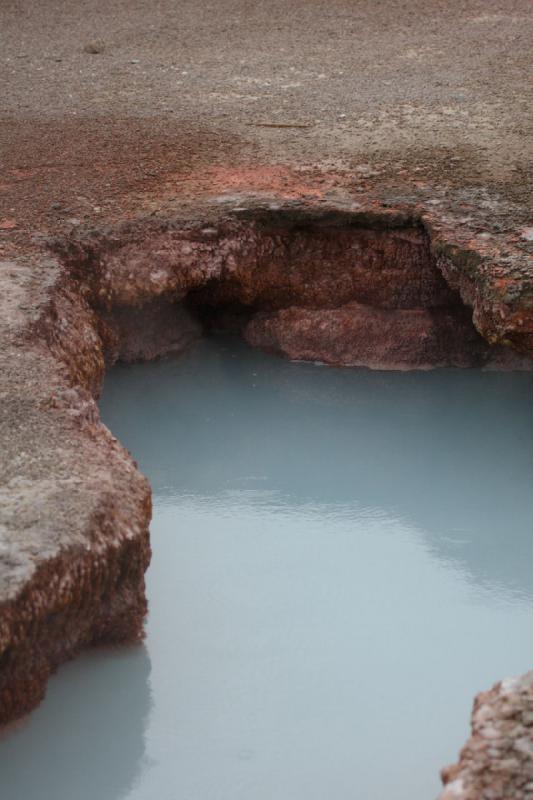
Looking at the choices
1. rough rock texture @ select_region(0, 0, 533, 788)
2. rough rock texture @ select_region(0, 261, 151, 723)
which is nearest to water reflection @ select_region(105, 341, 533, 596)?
rough rock texture @ select_region(0, 0, 533, 788)

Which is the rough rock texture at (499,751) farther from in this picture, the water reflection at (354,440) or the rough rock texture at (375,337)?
the rough rock texture at (375,337)

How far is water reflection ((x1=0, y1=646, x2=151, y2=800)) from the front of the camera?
3.34 m

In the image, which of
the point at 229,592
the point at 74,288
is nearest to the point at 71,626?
the point at 229,592

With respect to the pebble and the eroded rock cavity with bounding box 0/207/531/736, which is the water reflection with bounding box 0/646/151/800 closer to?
the eroded rock cavity with bounding box 0/207/531/736

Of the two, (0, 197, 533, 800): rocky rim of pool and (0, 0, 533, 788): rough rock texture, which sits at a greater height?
(0, 0, 533, 788): rough rock texture

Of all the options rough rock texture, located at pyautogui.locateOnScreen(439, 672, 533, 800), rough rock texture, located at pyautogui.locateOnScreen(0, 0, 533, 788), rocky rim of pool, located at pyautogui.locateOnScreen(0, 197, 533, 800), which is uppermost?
rough rock texture, located at pyautogui.locateOnScreen(0, 0, 533, 788)

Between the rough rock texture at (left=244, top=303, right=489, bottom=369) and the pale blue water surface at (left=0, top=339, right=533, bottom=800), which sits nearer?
the pale blue water surface at (left=0, top=339, right=533, bottom=800)

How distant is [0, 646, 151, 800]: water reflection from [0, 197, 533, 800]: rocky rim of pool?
9cm

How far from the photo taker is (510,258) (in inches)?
192

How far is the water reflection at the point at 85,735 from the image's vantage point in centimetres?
334

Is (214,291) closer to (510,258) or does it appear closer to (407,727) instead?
(510,258)

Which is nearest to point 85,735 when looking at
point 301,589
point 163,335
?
point 301,589

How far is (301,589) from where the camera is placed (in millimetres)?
4180

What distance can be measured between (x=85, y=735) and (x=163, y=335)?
2.60 m
